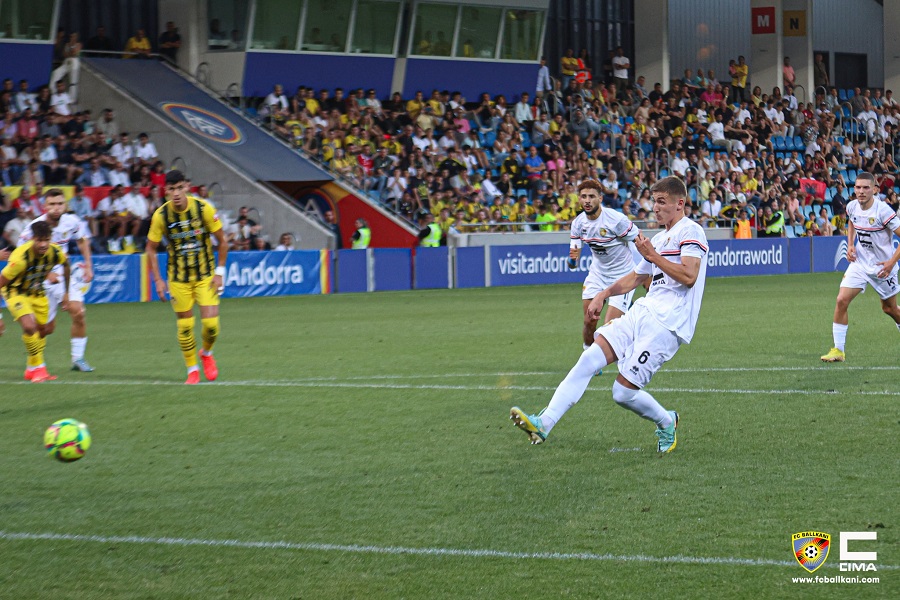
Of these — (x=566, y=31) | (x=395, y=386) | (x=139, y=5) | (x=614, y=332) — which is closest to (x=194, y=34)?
(x=139, y=5)

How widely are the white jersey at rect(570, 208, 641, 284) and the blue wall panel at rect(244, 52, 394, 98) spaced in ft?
83.6

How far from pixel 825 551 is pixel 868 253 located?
936cm

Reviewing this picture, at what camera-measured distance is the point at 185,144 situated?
1305 inches

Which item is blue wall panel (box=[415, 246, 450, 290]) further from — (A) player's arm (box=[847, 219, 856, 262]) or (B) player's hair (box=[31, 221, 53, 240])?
(B) player's hair (box=[31, 221, 53, 240])

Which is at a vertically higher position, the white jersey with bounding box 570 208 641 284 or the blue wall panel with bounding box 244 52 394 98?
the blue wall panel with bounding box 244 52 394 98

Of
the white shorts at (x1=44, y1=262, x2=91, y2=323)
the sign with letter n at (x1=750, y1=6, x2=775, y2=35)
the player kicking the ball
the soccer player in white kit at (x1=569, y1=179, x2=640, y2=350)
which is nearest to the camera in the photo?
the player kicking the ball

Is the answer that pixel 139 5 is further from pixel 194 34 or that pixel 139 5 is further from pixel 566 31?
pixel 566 31

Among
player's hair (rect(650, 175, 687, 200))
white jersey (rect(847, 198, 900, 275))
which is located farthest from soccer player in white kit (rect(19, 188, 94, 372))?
white jersey (rect(847, 198, 900, 275))

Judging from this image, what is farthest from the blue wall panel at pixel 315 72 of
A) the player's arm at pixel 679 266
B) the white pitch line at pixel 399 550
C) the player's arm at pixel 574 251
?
the white pitch line at pixel 399 550

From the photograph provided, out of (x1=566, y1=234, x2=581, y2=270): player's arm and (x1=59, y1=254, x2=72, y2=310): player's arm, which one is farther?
(x1=59, y1=254, x2=72, y2=310): player's arm

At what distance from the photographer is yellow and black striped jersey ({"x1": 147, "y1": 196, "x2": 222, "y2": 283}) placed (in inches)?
501

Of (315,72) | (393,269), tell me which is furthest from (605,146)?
(393,269)

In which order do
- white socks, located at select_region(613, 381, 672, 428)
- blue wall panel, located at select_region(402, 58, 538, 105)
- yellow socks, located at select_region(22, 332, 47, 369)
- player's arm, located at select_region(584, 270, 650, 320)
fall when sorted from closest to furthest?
1. white socks, located at select_region(613, 381, 672, 428)
2. player's arm, located at select_region(584, 270, 650, 320)
3. yellow socks, located at select_region(22, 332, 47, 369)
4. blue wall panel, located at select_region(402, 58, 538, 105)

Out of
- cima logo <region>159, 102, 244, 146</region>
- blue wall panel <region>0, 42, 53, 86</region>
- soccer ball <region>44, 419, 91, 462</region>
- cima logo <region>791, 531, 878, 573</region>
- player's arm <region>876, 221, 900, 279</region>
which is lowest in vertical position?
cima logo <region>791, 531, 878, 573</region>
